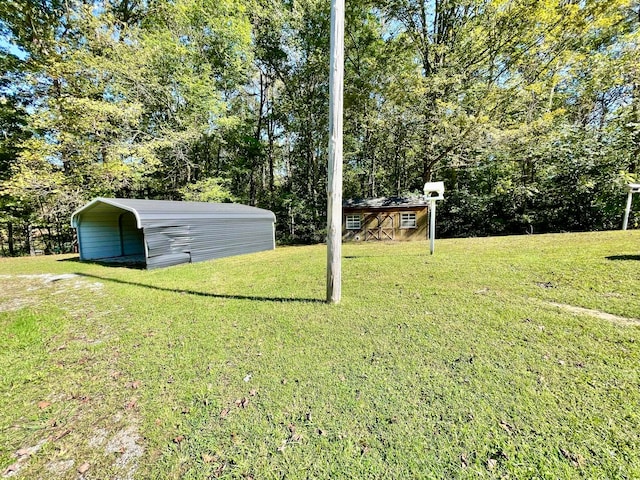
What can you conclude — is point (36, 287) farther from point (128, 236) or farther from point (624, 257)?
point (624, 257)

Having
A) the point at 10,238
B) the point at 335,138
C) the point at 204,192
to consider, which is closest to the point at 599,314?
the point at 335,138

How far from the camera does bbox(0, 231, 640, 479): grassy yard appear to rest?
1982 millimetres

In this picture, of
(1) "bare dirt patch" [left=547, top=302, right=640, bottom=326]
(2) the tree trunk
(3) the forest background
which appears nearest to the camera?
(1) "bare dirt patch" [left=547, top=302, right=640, bottom=326]

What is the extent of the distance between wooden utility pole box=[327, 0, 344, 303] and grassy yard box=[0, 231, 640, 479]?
92cm

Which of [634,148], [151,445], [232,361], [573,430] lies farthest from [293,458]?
[634,148]

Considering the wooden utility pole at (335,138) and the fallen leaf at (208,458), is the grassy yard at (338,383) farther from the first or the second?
the wooden utility pole at (335,138)

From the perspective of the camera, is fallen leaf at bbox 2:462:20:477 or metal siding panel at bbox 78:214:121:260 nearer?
fallen leaf at bbox 2:462:20:477

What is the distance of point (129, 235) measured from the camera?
13031mm

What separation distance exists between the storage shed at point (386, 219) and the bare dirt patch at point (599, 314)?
1121 centimetres

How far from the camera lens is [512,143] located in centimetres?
1208

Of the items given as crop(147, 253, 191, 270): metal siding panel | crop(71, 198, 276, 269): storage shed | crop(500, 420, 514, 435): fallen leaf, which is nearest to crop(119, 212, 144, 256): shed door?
crop(71, 198, 276, 269): storage shed

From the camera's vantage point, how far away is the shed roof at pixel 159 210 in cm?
872

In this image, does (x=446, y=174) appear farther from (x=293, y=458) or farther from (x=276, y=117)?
(x=293, y=458)

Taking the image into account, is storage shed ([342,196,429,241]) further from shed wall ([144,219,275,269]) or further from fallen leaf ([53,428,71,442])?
fallen leaf ([53,428,71,442])
